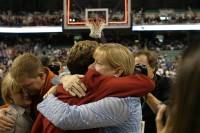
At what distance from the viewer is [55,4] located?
20.0m

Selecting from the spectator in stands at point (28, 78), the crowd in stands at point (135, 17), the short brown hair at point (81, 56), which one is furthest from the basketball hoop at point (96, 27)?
the crowd in stands at point (135, 17)

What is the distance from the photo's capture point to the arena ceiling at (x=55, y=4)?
19422mm

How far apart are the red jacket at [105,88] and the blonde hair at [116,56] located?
0.08 m

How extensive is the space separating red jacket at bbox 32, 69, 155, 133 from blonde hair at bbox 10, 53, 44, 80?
306mm

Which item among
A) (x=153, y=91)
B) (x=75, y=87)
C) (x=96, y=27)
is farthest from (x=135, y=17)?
(x=75, y=87)

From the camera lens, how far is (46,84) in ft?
5.73

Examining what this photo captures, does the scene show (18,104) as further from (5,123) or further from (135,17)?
(135,17)

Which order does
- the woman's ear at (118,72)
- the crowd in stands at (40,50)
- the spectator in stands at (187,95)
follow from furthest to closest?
the crowd in stands at (40,50) < the woman's ear at (118,72) < the spectator in stands at (187,95)

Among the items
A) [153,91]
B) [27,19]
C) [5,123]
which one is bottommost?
[153,91]

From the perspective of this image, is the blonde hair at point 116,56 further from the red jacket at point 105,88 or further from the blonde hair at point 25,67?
the blonde hair at point 25,67

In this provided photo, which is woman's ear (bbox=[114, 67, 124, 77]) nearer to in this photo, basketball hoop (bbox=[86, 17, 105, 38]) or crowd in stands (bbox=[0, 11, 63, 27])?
basketball hoop (bbox=[86, 17, 105, 38])

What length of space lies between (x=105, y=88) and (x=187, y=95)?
2.14 feet

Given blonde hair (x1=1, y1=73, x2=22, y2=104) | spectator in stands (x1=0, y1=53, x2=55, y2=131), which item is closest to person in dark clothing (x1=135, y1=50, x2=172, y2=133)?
spectator in stands (x1=0, y1=53, x2=55, y2=131)

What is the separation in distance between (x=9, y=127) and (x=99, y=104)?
22.0 inches
